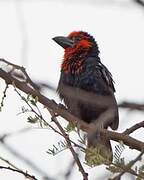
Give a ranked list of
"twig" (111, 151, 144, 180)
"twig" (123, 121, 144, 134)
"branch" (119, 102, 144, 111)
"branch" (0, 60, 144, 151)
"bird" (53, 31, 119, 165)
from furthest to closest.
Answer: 1. "bird" (53, 31, 119, 165)
2. "twig" (123, 121, 144, 134)
3. "branch" (0, 60, 144, 151)
4. "twig" (111, 151, 144, 180)
5. "branch" (119, 102, 144, 111)

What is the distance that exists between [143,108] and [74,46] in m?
4.40

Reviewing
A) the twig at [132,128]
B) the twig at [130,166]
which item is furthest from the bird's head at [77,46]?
the twig at [130,166]

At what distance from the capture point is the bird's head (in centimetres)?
551

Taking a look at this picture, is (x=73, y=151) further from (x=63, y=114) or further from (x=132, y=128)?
(x=132, y=128)

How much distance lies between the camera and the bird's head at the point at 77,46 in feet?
18.1

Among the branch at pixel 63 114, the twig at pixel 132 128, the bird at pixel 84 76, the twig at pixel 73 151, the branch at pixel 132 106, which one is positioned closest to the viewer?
the branch at pixel 132 106

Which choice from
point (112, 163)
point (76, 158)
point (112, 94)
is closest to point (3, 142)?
point (76, 158)

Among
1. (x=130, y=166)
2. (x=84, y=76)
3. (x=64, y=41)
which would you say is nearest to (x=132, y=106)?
(x=130, y=166)

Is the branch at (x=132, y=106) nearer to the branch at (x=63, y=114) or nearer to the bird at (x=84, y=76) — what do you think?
the branch at (x=63, y=114)

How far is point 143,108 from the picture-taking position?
1408 millimetres

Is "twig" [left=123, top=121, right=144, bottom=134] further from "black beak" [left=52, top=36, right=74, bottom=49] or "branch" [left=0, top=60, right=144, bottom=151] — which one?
"black beak" [left=52, top=36, right=74, bottom=49]

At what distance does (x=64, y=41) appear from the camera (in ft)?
18.8

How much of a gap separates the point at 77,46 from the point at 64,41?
0.54ft

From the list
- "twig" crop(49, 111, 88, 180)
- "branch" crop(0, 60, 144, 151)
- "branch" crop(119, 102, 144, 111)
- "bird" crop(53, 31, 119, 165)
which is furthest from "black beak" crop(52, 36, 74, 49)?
"branch" crop(119, 102, 144, 111)
